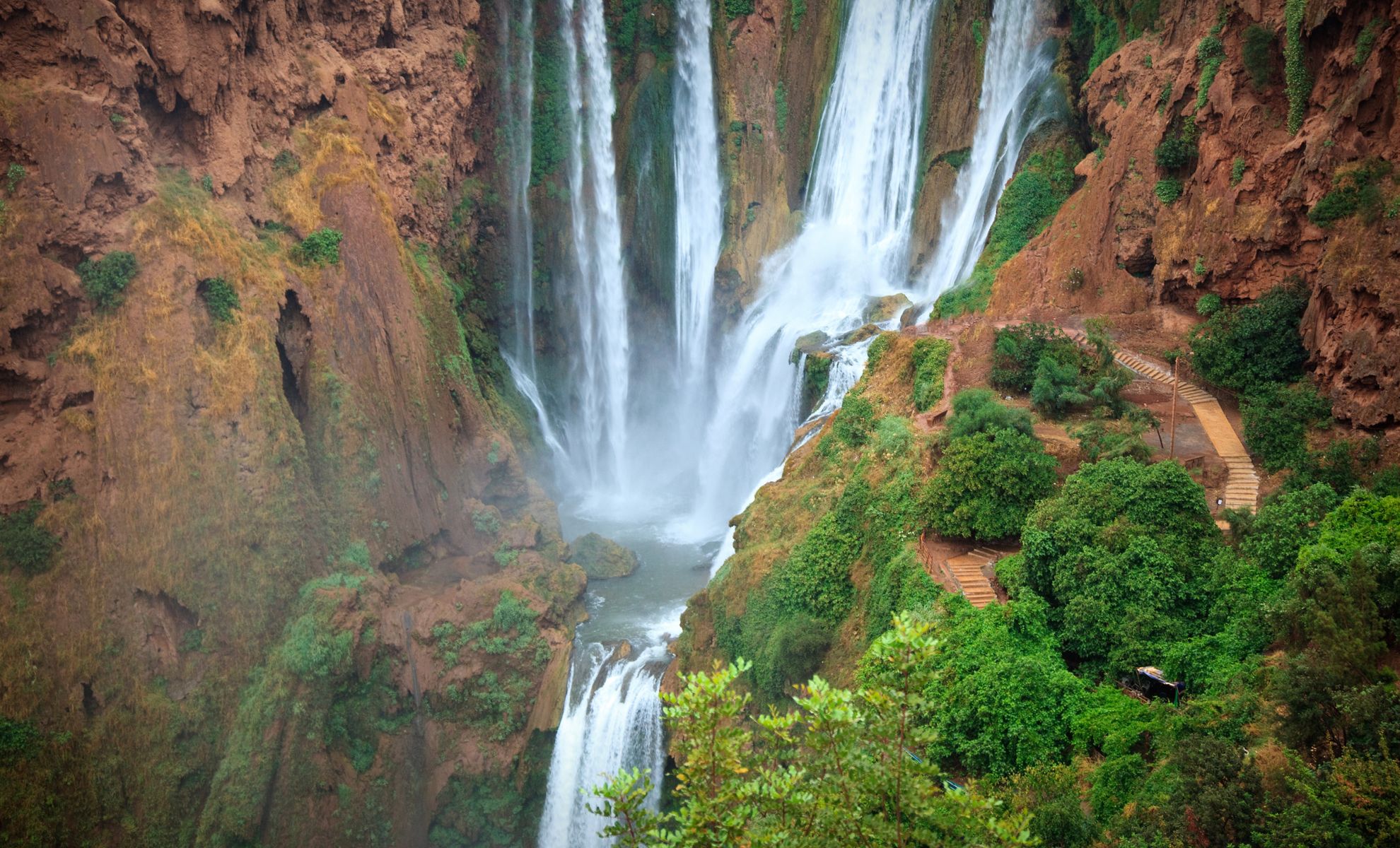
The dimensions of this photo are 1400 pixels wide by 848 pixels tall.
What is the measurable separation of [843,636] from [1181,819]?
8807 mm

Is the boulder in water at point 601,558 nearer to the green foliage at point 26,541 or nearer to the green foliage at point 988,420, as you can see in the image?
the green foliage at point 26,541

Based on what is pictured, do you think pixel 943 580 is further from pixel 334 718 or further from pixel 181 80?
pixel 181 80

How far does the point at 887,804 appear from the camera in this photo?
7.60m

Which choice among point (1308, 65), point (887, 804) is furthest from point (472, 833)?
point (1308, 65)

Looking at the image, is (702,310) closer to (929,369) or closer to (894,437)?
(929,369)

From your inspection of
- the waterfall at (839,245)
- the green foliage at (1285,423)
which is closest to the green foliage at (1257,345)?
the green foliage at (1285,423)

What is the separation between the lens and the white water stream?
23969 mm

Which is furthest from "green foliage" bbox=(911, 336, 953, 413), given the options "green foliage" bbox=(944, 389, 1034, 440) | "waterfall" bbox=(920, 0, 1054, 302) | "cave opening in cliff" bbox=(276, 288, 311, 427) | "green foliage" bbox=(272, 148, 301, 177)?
"green foliage" bbox=(272, 148, 301, 177)

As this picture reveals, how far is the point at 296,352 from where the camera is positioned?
2567cm

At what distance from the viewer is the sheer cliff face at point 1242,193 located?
14.9 meters

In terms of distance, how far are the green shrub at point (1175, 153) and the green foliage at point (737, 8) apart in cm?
2432

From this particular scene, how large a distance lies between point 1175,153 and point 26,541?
94.7 feet

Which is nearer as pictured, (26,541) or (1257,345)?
(1257,345)

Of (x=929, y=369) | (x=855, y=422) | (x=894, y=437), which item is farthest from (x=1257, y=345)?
(x=855, y=422)
